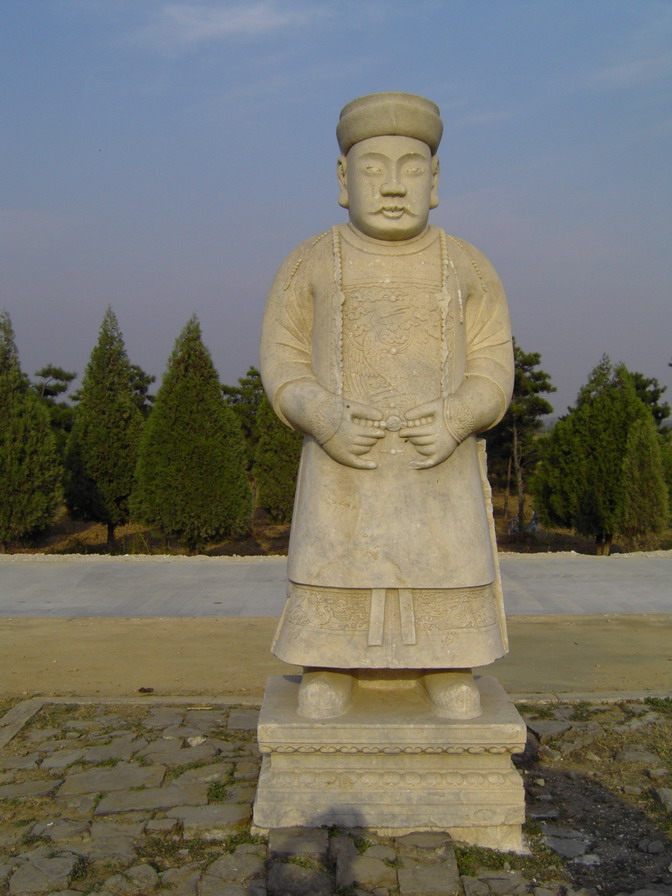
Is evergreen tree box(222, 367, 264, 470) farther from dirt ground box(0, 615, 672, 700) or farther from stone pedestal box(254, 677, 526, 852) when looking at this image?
stone pedestal box(254, 677, 526, 852)

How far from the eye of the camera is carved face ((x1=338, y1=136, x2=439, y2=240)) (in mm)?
3219

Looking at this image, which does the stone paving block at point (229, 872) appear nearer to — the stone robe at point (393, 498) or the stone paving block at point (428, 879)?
the stone paving block at point (428, 879)

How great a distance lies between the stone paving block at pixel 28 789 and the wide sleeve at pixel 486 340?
7.88ft

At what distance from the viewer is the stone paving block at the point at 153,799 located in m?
3.45

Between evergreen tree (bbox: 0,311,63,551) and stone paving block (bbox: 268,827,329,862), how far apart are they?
10438mm

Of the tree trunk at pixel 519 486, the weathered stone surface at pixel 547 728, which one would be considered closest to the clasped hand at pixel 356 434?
the weathered stone surface at pixel 547 728

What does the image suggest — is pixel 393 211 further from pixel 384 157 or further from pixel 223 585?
pixel 223 585

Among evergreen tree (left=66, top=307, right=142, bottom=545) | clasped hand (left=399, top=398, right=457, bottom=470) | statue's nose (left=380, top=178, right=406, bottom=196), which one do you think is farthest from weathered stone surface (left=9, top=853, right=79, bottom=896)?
evergreen tree (left=66, top=307, right=142, bottom=545)

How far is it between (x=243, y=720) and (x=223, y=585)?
13.4ft

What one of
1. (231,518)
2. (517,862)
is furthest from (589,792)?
(231,518)

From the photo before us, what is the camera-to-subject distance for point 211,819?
3307 millimetres

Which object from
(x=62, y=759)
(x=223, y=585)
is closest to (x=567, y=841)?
(x=62, y=759)

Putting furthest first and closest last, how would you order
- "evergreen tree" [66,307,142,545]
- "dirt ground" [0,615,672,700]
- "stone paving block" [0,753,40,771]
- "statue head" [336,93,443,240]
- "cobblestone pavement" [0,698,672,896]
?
"evergreen tree" [66,307,142,545], "dirt ground" [0,615,672,700], "stone paving block" [0,753,40,771], "statue head" [336,93,443,240], "cobblestone pavement" [0,698,672,896]

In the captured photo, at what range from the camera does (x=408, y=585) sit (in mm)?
3162
